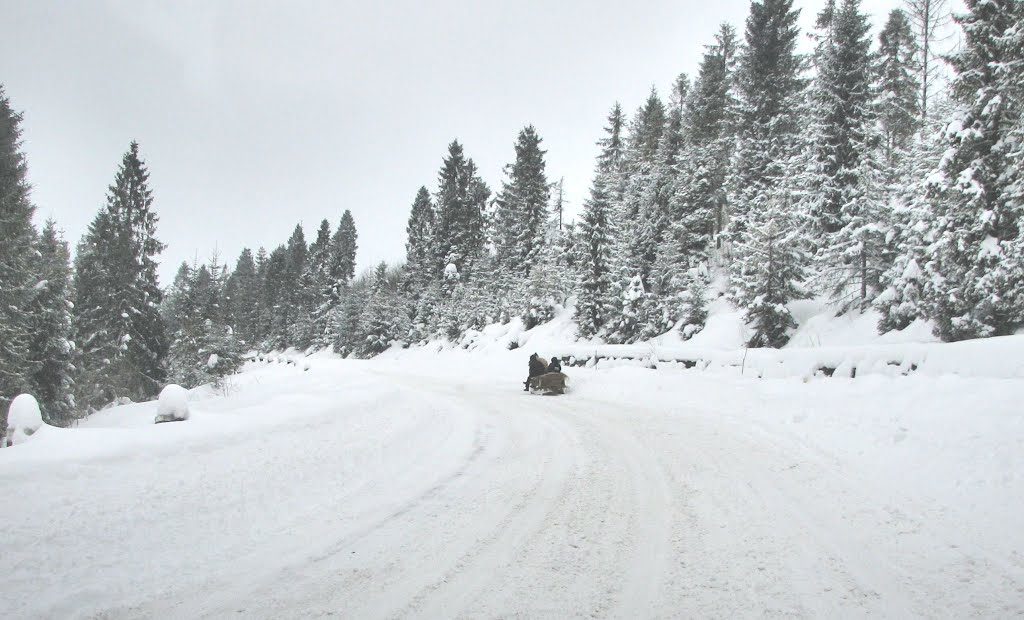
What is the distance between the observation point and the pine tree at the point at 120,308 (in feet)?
76.9

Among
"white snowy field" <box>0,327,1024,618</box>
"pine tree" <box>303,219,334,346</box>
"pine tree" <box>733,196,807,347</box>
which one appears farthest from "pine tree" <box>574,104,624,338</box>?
"pine tree" <box>303,219,334,346</box>

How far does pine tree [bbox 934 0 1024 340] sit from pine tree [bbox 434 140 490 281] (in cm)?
3535

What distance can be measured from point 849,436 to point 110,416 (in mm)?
19636

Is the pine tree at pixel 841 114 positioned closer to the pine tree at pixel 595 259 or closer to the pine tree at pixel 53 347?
the pine tree at pixel 595 259

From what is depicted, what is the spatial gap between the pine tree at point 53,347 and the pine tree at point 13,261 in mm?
523

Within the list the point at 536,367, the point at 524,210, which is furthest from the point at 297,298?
the point at 536,367

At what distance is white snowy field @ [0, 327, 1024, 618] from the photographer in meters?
2.69

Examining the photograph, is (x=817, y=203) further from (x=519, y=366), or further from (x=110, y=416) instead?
(x=110, y=416)

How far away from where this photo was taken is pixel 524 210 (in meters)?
39.6

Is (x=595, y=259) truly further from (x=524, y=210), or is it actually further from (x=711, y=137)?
(x=524, y=210)

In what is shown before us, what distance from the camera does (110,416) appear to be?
48.0 feet

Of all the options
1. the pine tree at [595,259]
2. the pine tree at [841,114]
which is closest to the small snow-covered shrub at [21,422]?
the pine tree at [841,114]

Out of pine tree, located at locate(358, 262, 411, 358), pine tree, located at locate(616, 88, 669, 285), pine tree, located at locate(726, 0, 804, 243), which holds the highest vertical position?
pine tree, located at locate(726, 0, 804, 243)

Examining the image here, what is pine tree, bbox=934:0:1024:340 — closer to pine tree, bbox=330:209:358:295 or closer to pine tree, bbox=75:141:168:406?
pine tree, bbox=75:141:168:406
